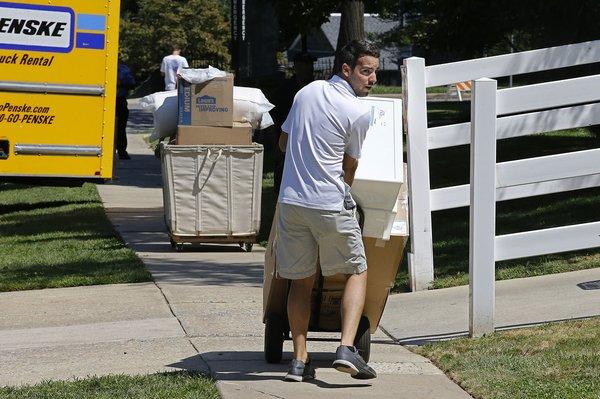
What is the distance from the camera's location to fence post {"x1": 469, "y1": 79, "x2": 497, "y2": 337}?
743 cm

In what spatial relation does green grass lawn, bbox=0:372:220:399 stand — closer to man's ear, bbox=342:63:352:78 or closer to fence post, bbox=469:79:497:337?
man's ear, bbox=342:63:352:78

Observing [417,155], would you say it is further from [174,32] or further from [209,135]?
[174,32]

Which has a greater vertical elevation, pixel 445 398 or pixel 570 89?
pixel 570 89

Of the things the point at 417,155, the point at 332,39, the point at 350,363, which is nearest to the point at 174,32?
the point at 332,39

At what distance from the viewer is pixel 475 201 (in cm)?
743

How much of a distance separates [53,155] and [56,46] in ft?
4.44

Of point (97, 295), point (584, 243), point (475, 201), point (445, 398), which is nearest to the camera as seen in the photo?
point (445, 398)

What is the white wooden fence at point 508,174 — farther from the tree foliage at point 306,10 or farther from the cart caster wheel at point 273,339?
the tree foliage at point 306,10

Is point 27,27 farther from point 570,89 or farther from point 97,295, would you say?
point 570,89

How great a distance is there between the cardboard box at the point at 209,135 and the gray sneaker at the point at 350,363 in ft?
18.4

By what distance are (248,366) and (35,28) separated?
28.2 ft

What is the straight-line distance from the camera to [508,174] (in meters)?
8.24

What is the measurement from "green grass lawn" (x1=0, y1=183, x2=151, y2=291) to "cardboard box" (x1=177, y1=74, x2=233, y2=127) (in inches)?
60.5

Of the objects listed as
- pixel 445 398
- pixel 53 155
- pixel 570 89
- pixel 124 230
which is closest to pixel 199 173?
pixel 124 230
